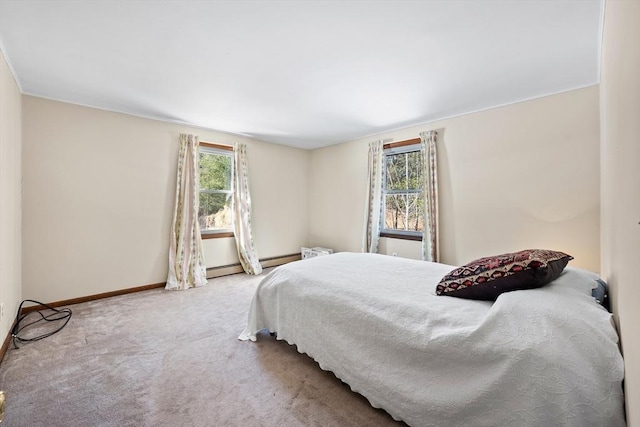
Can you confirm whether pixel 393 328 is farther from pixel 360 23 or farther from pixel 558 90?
pixel 558 90

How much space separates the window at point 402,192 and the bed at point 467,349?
6.89 ft

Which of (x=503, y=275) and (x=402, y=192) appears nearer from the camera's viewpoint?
(x=503, y=275)

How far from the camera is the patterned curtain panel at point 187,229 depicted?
3807mm

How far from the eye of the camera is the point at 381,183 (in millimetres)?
4320

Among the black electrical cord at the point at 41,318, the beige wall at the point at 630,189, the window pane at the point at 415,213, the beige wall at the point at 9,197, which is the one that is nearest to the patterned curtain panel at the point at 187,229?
the black electrical cord at the point at 41,318

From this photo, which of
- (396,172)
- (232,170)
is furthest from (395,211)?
(232,170)

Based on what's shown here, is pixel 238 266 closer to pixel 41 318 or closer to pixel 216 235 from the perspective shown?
pixel 216 235

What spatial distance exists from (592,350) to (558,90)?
2.81 m

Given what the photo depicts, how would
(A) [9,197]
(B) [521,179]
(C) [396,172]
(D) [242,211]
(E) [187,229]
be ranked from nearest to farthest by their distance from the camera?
(A) [9,197], (B) [521,179], (E) [187,229], (C) [396,172], (D) [242,211]

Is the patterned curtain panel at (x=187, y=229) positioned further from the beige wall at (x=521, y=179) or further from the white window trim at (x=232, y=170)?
the beige wall at (x=521, y=179)

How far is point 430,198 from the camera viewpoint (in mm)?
3662

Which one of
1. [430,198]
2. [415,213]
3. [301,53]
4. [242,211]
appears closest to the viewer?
[301,53]

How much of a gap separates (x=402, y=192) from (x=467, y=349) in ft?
10.4

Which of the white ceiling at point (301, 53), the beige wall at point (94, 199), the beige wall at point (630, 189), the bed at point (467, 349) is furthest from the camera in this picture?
the beige wall at point (94, 199)
